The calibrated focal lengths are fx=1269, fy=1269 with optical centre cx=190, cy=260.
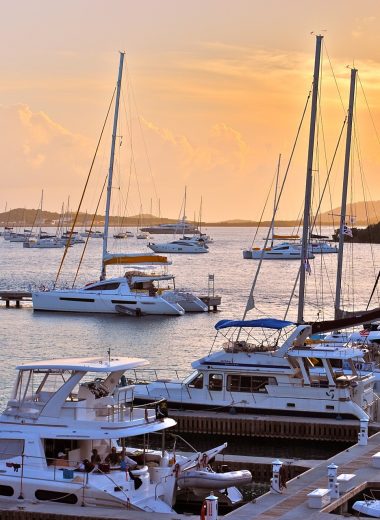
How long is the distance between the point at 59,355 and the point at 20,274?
82314 mm

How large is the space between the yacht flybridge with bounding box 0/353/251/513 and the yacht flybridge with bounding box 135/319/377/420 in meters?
9.83

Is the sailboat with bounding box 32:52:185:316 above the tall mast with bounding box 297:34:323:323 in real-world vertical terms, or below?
below

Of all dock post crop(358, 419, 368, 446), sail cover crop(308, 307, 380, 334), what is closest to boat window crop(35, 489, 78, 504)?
dock post crop(358, 419, 368, 446)

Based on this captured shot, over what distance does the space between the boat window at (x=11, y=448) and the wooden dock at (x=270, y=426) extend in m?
11.9

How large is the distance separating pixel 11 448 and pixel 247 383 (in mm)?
13428

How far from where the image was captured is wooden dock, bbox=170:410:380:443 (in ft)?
134

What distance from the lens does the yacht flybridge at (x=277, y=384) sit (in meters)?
41.6

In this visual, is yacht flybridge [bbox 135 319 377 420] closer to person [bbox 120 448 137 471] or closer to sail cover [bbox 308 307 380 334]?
sail cover [bbox 308 307 380 334]

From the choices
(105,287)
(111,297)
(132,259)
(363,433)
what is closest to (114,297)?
(111,297)

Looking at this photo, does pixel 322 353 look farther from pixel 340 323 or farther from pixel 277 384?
pixel 340 323

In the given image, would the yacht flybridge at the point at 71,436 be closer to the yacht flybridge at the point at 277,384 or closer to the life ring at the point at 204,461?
the life ring at the point at 204,461

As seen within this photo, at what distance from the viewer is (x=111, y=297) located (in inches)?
3295

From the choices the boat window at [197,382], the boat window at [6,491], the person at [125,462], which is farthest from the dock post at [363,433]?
the boat window at [6,491]

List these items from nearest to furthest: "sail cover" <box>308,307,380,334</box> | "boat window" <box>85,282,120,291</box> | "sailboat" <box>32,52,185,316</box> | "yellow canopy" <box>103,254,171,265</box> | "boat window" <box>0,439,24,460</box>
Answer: "boat window" <box>0,439,24,460</box> → "sail cover" <box>308,307,380,334</box> → "sailboat" <box>32,52,185,316</box> → "boat window" <box>85,282,120,291</box> → "yellow canopy" <box>103,254,171,265</box>
